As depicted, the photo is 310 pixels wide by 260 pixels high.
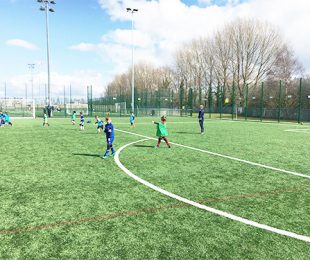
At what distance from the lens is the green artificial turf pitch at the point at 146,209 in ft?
13.0

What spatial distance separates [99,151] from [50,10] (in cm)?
4062

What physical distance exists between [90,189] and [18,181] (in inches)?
88.9

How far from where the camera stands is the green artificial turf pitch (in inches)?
156

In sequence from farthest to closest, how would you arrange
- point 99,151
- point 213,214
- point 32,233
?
point 99,151 → point 213,214 → point 32,233

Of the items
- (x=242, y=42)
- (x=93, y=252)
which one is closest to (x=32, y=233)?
(x=93, y=252)

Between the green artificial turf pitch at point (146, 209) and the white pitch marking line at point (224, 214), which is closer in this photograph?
the green artificial turf pitch at point (146, 209)

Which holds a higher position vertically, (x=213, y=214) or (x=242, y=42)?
(x=242, y=42)

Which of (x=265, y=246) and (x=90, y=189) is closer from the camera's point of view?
(x=265, y=246)

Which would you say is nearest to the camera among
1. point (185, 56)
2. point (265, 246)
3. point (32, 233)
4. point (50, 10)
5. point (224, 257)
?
point (224, 257)

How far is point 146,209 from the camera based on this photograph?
5.44 meters

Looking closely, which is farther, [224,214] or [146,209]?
[146,209]

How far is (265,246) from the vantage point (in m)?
4.05

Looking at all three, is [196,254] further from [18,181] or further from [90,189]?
[18,181]

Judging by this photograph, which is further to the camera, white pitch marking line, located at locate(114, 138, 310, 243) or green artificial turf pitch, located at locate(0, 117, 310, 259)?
white pitch marking line, located at locate(114, 138, 310, 243)
